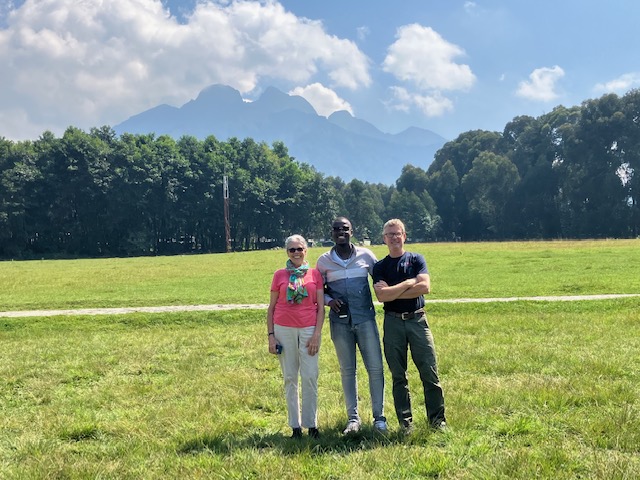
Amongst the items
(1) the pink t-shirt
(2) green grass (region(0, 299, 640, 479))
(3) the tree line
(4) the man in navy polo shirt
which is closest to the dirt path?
(2) green grass (region(0, 299, 640, 479))

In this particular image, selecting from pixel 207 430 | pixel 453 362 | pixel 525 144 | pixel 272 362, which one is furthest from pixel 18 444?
pixel 525 144

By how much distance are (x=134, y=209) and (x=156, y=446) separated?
72.4m

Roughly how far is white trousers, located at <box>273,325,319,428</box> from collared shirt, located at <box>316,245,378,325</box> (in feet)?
1.33

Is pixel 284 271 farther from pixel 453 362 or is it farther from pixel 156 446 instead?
pixel 453 362

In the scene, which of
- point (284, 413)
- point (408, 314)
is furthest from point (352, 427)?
point (408, 314)

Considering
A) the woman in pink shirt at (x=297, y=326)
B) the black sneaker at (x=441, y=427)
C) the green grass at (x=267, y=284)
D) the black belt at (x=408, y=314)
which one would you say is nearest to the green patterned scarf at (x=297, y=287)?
the woman in pink shirt at (x=297, y=326)

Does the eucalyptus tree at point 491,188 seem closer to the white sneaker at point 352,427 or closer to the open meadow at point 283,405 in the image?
the open meadow at point 283,405

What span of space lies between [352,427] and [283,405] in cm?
133

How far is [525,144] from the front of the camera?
301 feet

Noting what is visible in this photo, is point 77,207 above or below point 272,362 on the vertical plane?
above

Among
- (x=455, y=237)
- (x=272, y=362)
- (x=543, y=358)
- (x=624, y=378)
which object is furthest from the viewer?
(x=455, y=237)

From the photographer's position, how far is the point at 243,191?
3177 inches

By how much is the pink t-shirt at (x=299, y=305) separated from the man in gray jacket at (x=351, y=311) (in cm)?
16

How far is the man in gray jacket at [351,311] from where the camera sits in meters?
5.03
